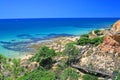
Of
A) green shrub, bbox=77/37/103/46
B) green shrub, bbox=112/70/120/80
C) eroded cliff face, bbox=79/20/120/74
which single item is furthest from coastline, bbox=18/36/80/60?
green shrub, bbox=112/70/120/80

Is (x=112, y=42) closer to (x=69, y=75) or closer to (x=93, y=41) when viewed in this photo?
(x=93, y=41)

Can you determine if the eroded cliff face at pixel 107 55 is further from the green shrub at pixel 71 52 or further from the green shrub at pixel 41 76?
the green shrub at pixel 41 76

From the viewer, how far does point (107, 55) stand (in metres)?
36.2

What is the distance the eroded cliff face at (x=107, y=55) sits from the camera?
113 feet

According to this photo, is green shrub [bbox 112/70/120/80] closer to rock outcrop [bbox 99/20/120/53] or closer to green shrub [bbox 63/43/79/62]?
rock outcrop [bbox 99/20/120/53]

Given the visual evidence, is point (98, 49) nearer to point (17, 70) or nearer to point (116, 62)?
point (116, 62)

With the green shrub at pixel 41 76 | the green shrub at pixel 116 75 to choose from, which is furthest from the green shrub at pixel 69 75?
the green shrub at pixel 116 75

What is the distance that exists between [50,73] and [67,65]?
154 inches

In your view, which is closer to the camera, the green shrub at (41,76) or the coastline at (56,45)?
the green shrub at (41,76)

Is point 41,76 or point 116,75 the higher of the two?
point 116,75

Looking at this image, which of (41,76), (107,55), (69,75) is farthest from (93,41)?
(41,76)

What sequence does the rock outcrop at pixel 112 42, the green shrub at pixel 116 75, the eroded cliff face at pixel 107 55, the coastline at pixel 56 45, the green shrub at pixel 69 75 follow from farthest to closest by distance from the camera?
1. the coastline at pixel 56 45
2. the rock outcrop at pixel 112 42
3. the eroded cliff face at pixel 107 55
4. the green shrub at pixel 69 75
5. the green shrub at pixel 116 75

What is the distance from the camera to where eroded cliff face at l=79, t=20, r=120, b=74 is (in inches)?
1356

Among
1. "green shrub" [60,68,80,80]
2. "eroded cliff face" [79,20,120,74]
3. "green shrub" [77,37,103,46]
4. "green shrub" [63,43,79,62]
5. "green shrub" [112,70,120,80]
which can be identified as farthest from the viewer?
"green shrub" [77,37,103,46]
